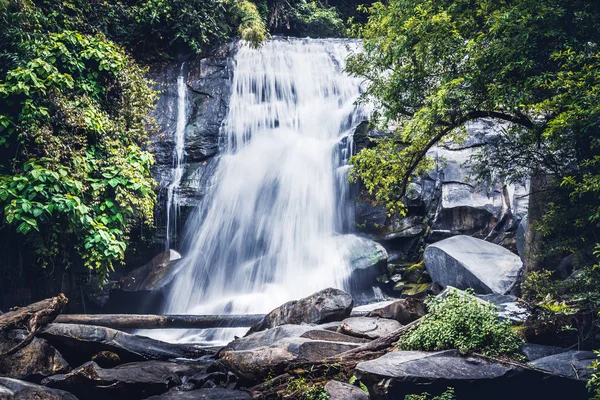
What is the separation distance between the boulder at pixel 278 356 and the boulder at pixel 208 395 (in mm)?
323

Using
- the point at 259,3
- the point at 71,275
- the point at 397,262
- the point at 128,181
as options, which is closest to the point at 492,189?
the point at 397,262

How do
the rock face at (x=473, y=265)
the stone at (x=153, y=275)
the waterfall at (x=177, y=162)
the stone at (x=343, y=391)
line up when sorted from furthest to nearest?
the waterfall at (x=177, y=162) → the stone at (x=153, y=275) → the rock face at (x=473, y=265) → the stone at (x=343, y=391)

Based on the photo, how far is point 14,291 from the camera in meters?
11.5

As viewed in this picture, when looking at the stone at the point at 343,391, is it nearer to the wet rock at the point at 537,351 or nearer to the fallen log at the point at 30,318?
the wet rock at the point at 537,351

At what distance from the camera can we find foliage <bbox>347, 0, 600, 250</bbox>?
683 centimetres

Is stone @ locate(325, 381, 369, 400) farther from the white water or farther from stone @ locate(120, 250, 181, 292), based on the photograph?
stone @ locate(120, 250, 181, 292)

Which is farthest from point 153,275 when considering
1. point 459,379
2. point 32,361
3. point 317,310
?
point 459,379

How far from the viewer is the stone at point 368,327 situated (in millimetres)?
7242

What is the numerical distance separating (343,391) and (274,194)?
10.6 m

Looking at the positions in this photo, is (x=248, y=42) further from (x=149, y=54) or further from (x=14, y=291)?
(x=14, y=291)

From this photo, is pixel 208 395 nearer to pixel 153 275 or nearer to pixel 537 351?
pixel 537 351

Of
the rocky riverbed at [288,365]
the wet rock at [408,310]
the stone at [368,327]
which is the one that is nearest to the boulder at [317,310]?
the rocky riverbed at [288,365]

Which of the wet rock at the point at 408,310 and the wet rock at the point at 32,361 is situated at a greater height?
the wet rock at the point at 408,310

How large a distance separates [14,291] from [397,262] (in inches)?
401
